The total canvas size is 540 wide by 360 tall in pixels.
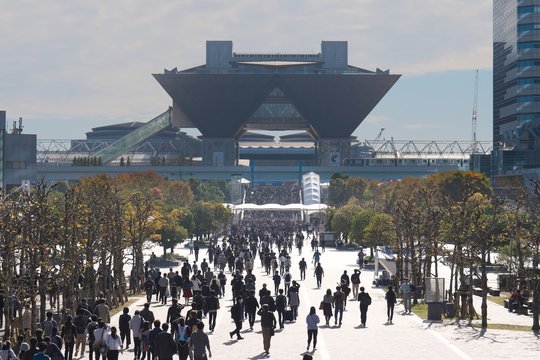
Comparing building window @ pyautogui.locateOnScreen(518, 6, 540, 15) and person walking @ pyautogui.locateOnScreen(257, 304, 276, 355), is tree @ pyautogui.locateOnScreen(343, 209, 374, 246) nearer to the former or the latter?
person walking @ pyautogui.locateOnScreen(257, 304, 276, 355)

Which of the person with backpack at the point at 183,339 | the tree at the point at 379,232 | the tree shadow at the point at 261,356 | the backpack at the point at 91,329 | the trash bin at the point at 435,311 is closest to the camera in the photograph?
the person with backpack at the point at 183,339

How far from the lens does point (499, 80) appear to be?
527 ft

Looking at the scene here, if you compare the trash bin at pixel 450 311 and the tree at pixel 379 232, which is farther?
the tree at pixel 379 232

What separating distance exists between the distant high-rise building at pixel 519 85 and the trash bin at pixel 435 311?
98493 mm

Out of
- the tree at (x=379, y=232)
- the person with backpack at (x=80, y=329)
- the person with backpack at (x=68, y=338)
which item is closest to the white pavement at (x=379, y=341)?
the person with backpack at (x=80, y=329)

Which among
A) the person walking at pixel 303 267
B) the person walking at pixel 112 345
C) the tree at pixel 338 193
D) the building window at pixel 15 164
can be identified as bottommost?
the person walking at pixel 112 345

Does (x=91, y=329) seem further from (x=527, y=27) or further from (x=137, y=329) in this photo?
(x=527, y=27)

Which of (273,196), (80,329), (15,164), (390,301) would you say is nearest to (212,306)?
(80,329)

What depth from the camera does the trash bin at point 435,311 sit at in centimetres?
3638

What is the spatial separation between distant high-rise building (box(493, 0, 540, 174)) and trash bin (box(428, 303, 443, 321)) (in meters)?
98.5

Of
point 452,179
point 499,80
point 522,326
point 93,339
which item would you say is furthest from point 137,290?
point 499,80

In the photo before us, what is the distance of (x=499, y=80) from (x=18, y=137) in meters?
71.4

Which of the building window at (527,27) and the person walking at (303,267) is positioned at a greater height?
the building window at (527,27)

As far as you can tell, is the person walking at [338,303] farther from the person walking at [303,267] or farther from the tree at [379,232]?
the tree at [379,232]
